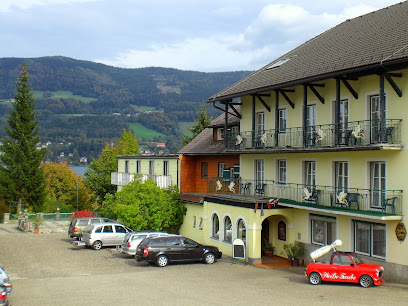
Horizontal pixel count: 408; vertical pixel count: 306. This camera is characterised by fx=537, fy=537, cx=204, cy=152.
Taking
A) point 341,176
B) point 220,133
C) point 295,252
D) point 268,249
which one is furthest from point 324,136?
point 220,133

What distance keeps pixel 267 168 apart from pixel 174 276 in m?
9.24

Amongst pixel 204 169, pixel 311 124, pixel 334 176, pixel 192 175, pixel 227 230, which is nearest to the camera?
pixel 334 176

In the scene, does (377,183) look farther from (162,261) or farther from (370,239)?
(162,261)

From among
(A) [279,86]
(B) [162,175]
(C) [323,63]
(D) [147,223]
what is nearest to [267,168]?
(A) [279,86]

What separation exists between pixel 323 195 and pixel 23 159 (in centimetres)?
4575

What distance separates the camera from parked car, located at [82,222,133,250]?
33625mm

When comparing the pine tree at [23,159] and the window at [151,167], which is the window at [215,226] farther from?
the pine tree at [23,159]

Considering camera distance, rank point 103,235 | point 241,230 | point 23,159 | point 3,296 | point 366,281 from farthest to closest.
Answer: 1. point 23,159
2. point 103,235
3. point 241,230
4. point 366,281
5. point 3,296

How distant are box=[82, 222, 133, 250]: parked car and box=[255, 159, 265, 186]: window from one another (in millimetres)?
9488

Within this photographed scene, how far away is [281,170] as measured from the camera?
29078mm

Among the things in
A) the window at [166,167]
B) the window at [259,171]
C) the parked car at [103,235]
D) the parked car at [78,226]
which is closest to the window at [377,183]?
the window at [259,171]

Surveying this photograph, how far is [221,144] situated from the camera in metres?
37.1

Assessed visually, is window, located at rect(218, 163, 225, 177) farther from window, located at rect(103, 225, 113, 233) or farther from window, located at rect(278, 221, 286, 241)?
window, located at rect(103, 225, 113, 233)

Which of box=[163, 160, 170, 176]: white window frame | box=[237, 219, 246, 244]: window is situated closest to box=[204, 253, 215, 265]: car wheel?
box=[237, 219, 246, 244]: window
